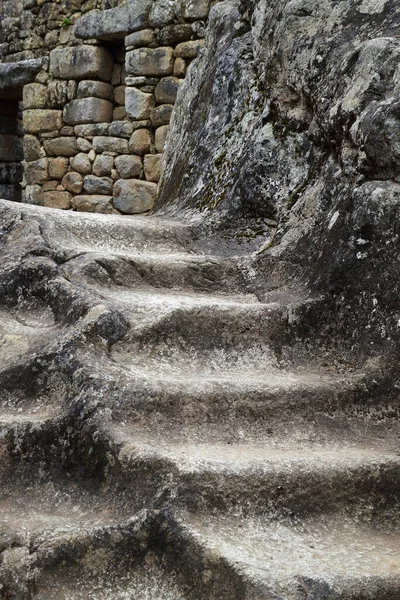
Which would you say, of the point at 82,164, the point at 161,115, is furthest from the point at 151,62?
the point at 82,164

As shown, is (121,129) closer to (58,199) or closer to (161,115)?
(161,115)

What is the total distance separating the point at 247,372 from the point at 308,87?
112 cm

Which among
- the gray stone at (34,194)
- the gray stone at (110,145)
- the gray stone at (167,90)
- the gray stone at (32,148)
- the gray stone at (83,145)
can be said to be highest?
the gray stone at (167,90)

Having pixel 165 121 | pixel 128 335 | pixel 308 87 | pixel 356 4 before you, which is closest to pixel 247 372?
pixel 128 335

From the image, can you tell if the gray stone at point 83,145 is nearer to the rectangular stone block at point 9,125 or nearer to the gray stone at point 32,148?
the gray stone at point 32,148

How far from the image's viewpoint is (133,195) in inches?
317

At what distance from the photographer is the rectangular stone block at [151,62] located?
7.57 m

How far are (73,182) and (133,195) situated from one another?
38.8 inches

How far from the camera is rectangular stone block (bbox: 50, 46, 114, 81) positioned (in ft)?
27.5

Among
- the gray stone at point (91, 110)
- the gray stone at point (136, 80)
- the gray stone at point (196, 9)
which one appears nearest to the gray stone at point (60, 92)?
the gray stone at point (91, 110)

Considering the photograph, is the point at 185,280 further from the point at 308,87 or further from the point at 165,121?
the point at 165,121

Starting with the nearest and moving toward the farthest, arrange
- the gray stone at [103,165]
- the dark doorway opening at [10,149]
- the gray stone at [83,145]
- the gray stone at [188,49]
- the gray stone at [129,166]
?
the gray stone at [188,49] < the gray stone at [129,166] < the gray stone at [103,165] < the gray stone at [83,145] < the dark doorway opening at [10,149]

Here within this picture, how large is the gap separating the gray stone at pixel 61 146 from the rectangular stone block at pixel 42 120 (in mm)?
144

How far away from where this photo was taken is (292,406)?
2.21 metres
